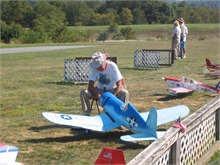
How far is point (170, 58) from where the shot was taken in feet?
67.3

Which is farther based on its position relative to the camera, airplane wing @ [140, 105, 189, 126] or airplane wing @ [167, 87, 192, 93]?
airplane wing @ [167, 87, 192, 93]

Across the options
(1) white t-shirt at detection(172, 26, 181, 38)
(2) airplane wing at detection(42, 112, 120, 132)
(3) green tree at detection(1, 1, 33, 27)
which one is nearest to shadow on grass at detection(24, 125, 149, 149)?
(2) airplane wing at detection(42, 112, 120, 132)

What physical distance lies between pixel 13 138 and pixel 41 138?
0.47 metres

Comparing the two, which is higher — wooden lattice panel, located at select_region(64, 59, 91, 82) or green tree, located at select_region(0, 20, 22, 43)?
wooden lattice panel, located at select_region(64, 59, 91, 82)

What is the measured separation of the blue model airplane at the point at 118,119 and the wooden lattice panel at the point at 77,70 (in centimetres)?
661

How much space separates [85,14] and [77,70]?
55.7 metres

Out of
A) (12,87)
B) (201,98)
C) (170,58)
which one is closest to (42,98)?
(12,87)

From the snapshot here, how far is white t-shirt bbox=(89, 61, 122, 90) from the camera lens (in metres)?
8.38

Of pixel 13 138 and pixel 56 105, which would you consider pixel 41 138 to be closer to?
pixel 13 138

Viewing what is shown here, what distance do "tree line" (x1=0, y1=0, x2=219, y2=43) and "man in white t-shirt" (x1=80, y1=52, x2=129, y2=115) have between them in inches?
1807

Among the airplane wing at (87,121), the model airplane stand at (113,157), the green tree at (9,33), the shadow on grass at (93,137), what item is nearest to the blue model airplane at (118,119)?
the airplane wing at (87,121)

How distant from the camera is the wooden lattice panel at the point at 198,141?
634 centimetres

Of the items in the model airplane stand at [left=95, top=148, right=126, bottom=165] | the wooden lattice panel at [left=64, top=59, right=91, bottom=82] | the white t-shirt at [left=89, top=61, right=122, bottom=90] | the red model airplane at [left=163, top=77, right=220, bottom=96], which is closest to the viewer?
the model airplane stand at [left=95, top=148, right=126, bottom=165]

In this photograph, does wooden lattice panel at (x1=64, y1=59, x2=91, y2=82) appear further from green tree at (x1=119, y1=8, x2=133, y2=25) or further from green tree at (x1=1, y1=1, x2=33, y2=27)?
green tree at (x1=119, y1=8, x2=133, y2=25)
